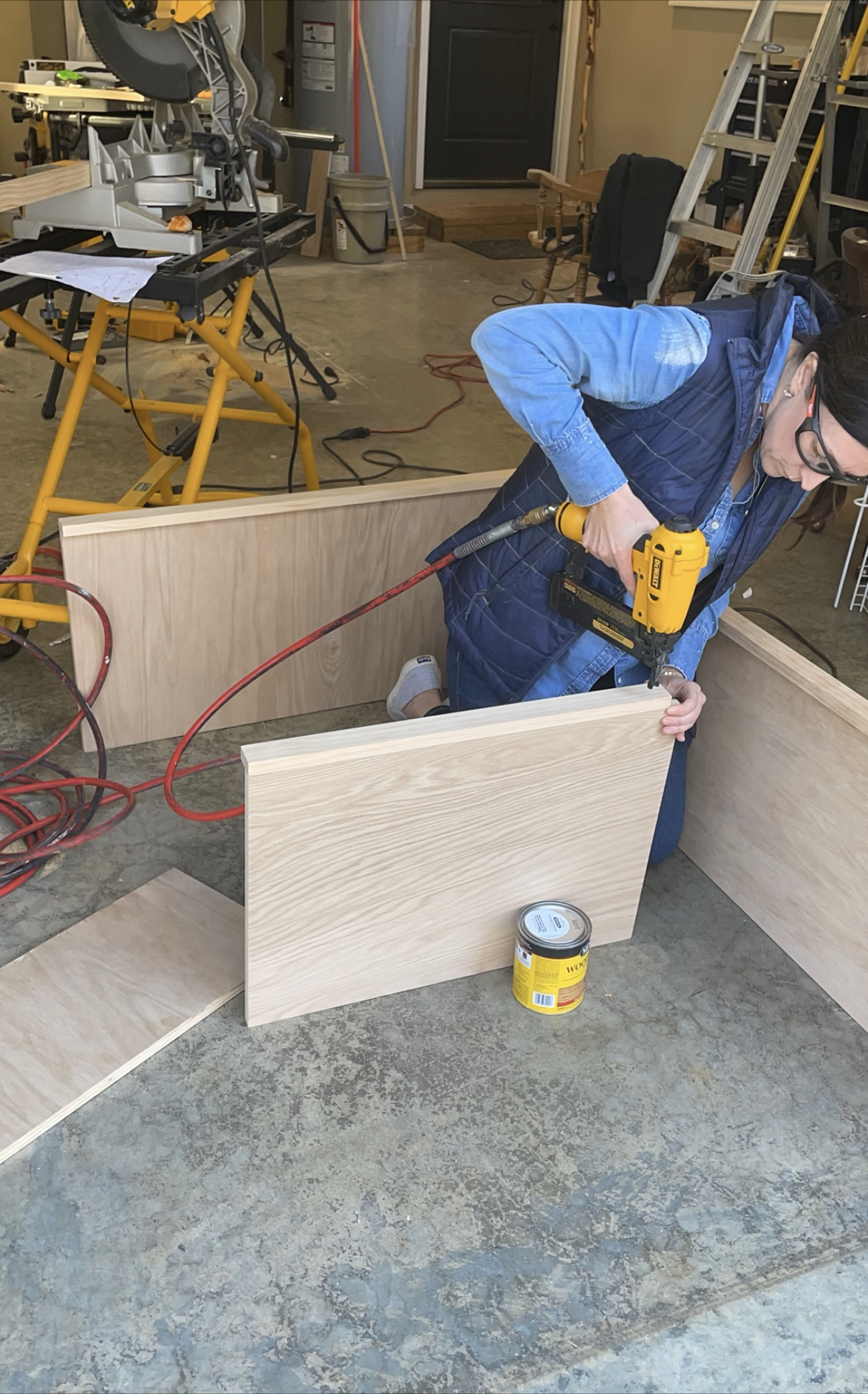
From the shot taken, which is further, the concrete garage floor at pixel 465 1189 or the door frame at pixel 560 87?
the door frame at pixel 560 87

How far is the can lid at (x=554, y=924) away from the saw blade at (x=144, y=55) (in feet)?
5.45

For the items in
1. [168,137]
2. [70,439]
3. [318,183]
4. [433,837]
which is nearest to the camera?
[433,837]

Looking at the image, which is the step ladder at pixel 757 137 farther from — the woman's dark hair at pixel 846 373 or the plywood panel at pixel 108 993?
the plywood panel at pixel 108 993

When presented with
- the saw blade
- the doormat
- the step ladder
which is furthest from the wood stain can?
the doormat

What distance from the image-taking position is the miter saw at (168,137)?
208 cm

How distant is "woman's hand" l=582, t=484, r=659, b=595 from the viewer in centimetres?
149

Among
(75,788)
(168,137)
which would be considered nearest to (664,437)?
(75,788)

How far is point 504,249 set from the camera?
6742 millimetres

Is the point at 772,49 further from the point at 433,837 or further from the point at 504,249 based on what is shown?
the point at 433,837

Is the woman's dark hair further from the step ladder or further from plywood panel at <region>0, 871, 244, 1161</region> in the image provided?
the step ladder

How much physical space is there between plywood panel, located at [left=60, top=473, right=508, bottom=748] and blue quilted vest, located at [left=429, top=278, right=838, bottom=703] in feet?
1.11

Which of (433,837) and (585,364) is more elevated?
(585,364)

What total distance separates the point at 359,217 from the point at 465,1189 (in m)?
5.71

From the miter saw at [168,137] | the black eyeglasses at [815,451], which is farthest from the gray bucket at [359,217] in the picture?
the black eyeglasses at [815,451]
